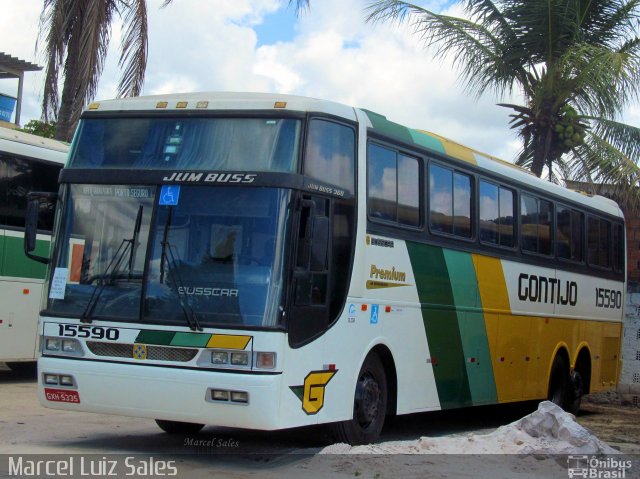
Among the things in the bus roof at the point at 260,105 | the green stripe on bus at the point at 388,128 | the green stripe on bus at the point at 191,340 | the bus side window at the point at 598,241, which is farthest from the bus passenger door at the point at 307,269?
the bus side window at the point at 598,241

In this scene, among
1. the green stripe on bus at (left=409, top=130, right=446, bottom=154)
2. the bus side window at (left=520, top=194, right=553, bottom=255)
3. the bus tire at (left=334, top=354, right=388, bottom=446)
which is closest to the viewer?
the bus tire at (left=334, top=354, right=388, bottom=446)

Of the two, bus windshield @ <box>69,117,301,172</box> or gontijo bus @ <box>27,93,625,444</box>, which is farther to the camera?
bus windshield @ <box>69,117,301,172</box>

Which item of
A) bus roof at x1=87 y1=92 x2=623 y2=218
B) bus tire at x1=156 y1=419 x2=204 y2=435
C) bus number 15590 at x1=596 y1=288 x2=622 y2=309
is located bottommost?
bus tire at x1=156 y1=419 x2=204 y2=435

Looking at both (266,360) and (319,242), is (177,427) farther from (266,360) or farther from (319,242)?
(319,242)

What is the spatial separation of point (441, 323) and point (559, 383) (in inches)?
188

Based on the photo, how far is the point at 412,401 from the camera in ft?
36.2

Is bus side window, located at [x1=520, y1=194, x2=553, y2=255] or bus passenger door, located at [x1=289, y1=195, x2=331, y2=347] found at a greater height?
bus side window, located at [x1=520, y1=194, x2=553, y2=255]

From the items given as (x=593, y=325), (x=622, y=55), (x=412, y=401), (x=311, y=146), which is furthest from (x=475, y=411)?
(x=311, y=146)

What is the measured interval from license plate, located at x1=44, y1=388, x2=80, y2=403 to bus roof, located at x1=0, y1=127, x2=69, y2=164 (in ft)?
22.3

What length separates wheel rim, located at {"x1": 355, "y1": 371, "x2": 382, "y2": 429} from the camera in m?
9.91

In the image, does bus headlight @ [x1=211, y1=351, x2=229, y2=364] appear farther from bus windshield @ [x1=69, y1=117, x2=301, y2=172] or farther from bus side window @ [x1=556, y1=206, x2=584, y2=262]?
bus side window @ [x1=556, y1=206, x2=584, y2=262]

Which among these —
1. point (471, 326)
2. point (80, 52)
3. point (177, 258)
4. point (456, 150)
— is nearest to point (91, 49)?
point (80, 52)

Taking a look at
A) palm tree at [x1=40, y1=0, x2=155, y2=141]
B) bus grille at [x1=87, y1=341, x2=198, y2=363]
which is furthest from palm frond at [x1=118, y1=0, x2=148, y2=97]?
bus grille at [x1=87, y1=341, x2=198, y2=363]

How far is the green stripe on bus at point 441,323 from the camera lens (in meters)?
11.2
